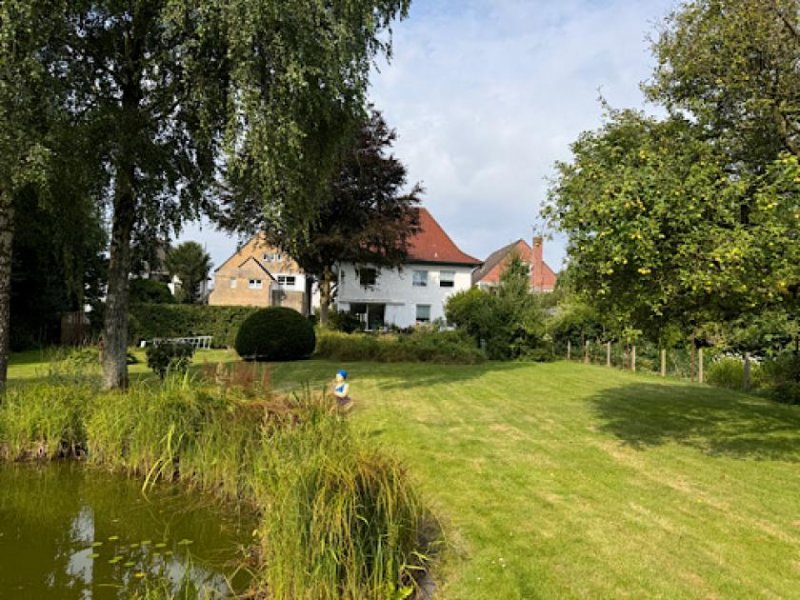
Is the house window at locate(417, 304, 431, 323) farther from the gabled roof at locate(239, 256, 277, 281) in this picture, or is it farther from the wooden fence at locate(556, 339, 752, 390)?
the gabled roof at locate(239, 256, 277, 281)

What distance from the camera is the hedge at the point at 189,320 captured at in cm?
2972

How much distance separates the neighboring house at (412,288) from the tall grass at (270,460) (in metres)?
28.9

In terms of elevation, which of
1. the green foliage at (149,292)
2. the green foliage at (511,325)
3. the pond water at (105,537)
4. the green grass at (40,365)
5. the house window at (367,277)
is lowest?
the pond water at (105,537)

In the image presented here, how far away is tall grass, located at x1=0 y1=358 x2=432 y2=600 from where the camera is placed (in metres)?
3.65

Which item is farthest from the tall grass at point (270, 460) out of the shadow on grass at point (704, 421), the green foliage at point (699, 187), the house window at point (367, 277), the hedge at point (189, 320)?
the house window at point (367, 277)

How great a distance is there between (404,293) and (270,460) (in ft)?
110

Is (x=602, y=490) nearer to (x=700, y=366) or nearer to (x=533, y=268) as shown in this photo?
(x=700, y=366)

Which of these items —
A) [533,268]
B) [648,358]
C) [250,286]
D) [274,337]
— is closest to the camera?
[274,337]

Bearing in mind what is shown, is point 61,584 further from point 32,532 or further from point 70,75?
point 70,75

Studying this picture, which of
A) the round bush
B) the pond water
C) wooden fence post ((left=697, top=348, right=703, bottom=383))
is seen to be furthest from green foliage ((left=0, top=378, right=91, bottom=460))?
wooden fence post ((left=697, top=348, right=703, bottom=383))

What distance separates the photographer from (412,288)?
38.4 m

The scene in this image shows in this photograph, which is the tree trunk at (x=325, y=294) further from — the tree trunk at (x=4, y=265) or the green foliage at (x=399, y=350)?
the tree trunk at (x=4, y=265)

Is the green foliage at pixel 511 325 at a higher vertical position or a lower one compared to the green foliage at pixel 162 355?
higher

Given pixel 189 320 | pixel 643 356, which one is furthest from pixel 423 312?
pixel 643 356
